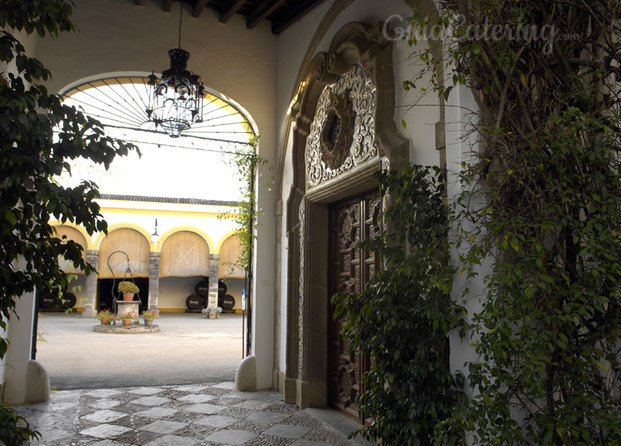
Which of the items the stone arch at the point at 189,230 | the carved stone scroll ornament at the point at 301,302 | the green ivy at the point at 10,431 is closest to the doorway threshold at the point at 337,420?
the carved stone scroll ornament at the point at 301,302

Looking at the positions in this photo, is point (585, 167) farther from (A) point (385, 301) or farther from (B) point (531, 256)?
(A) point (385, 301)

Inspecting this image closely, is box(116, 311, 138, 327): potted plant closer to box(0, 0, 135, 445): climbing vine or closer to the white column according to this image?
the white column

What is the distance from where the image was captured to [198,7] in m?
5.50

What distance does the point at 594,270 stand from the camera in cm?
215

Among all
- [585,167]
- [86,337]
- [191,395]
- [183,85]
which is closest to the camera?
[585,167]

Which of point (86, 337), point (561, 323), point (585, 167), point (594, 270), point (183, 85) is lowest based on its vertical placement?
point (86, 337)

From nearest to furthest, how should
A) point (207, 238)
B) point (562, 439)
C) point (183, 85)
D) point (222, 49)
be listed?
point (562, 439) → point (183, 85) → point (222, 49) → point (207, 238)

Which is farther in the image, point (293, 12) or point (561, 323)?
point (293, 12)

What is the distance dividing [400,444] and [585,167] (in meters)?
1.64

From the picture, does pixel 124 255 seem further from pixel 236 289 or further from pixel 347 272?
pixel 347 272

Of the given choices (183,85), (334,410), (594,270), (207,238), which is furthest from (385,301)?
(207,238)

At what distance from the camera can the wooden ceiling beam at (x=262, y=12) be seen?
17.6 ft

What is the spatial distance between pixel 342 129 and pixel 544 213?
7.43 feet

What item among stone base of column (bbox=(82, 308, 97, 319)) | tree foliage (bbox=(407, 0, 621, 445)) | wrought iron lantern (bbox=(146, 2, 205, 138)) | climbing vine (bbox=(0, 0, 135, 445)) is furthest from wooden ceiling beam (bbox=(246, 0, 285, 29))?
stone base of column (bbox=(82, 308, 97, 319))
